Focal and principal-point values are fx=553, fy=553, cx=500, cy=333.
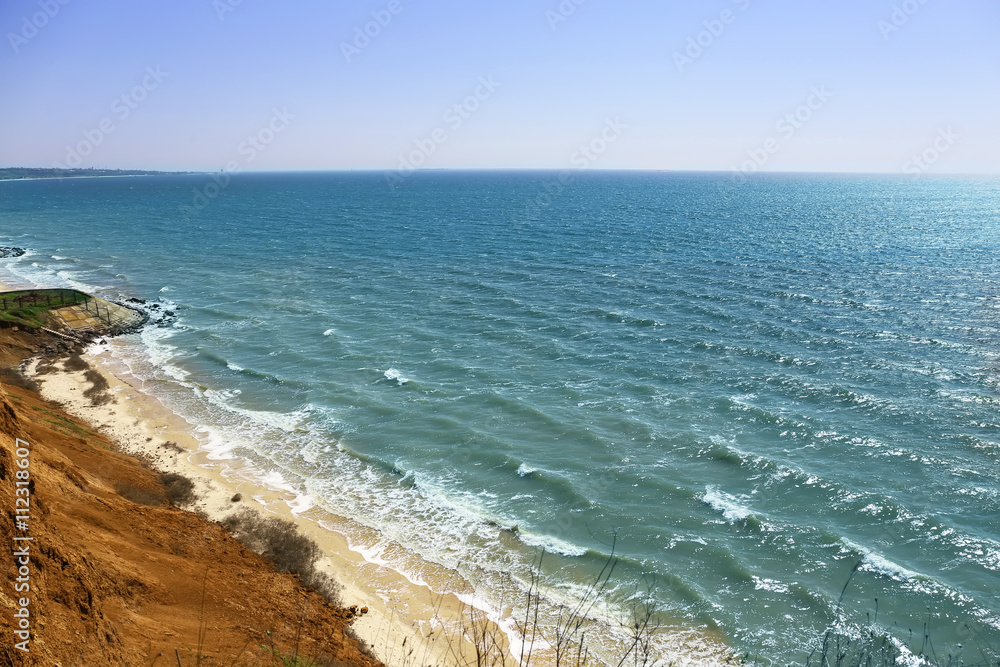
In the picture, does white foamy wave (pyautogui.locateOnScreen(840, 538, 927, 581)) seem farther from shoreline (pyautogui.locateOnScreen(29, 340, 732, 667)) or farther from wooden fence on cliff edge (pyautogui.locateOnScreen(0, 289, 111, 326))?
wooden fence on cliff edge (pyautogui.locateOnScreen(0, 289, 111, 326))

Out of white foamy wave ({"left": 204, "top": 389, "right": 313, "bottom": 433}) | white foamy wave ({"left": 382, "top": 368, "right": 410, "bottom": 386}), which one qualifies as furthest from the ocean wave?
white foamy wave ({"left": 204, "top": 389, "right": 313, "bottom": 433})

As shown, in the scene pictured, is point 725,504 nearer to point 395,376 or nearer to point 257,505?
point 257,505

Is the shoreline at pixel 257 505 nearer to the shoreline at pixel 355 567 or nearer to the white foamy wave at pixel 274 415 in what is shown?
the shoreline at pixel 355 567

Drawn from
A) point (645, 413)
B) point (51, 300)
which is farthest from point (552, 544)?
point (51, 300)

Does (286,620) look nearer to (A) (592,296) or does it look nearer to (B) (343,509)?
(B) (343,509)

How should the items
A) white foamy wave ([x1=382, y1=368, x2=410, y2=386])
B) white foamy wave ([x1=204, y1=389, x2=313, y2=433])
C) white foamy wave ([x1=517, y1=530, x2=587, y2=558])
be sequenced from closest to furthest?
1. white foamy wave ([x1=517, y1=530, x2=587, y2=558])
2. white foamy wave ([x1=204, y1=389, x2=313, y2=433])
3. white foamy wave ([x1=382, y1=368, x2=410, y2=386])

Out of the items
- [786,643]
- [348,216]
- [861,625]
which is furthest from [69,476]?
[348,216]
